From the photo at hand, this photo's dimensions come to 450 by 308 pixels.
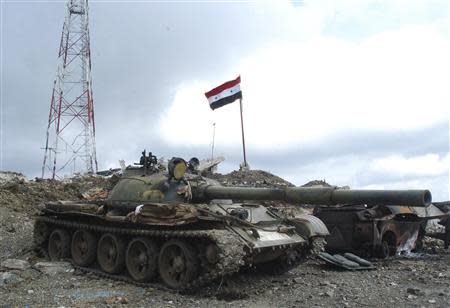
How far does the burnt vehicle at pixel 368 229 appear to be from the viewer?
13.4 m

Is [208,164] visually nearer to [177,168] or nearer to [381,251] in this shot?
[177,168]

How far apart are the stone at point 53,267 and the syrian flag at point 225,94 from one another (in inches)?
432

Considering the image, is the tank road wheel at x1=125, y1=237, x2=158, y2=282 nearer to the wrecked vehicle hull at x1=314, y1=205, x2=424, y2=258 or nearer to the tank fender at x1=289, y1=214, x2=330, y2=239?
the tank fender at x1=289, y1=214, x2=330, y2=239

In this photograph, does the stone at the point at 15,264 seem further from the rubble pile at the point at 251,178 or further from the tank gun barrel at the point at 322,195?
the rubble pile at the point at 251,178

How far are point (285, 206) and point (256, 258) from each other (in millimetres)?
12469

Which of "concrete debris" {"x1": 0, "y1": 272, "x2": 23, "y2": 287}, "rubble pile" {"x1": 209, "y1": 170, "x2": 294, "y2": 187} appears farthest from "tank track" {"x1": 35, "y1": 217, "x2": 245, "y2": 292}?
"rubble pile" {"x1": 209, "y1": 170, "x2": 294, "y2": 187}

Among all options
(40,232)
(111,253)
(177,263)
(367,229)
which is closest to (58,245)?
(40,232)

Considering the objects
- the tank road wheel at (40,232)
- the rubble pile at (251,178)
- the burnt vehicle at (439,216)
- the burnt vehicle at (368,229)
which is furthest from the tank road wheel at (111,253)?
the rubble pile at (251,178)

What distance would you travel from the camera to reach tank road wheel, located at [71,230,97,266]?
11.6m

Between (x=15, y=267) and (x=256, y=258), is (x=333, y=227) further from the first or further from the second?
(x=15, y=267)

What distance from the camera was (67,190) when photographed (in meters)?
19.4

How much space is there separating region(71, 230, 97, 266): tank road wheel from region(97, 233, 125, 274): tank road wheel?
1.00 feet

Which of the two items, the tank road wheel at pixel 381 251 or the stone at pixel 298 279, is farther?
the tank road wheel at pixel 381 251

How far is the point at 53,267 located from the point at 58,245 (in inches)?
57.1
